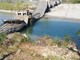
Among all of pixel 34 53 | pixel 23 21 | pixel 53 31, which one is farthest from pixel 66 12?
pixel 34 53

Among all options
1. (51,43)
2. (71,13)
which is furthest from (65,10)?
(51,43)

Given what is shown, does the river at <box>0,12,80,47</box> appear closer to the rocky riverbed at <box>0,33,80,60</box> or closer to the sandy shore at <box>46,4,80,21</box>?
the sandy shore at <box>46,4,80,21</box>

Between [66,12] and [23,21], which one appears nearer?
[23,21]

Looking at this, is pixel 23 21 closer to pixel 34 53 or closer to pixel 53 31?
pixel 53 31

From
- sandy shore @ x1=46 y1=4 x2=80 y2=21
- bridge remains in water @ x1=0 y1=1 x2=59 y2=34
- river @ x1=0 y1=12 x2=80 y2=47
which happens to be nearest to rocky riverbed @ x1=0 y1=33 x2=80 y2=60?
river @ x1=0 y1=12 x2=80 y2=47

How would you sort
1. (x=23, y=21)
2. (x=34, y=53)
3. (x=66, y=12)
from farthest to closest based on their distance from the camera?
(x=66, y=12) → (x=23, y=21) → (x=34, y=53)

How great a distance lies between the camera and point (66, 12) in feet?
192

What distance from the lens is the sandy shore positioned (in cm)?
5629

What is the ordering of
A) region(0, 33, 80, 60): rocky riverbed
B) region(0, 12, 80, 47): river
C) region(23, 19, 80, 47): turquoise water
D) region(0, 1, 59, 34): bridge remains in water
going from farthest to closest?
region(0, 1, 59, 34): bridge remains in water → region(23, 19, 80, 47): turquoise water → region(0, 12, 80, 47): river → region(0, 33, 80, 60): rocky riverbed

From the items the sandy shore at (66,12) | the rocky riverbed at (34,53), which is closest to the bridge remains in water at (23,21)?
the sandy shore at (66,12)

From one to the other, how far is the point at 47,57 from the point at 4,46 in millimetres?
2636

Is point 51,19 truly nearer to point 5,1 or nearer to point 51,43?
point 5,1

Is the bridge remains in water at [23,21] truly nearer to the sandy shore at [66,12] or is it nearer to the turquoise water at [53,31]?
the turquoise water at [53,31]

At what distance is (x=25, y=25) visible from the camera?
43781 mm
